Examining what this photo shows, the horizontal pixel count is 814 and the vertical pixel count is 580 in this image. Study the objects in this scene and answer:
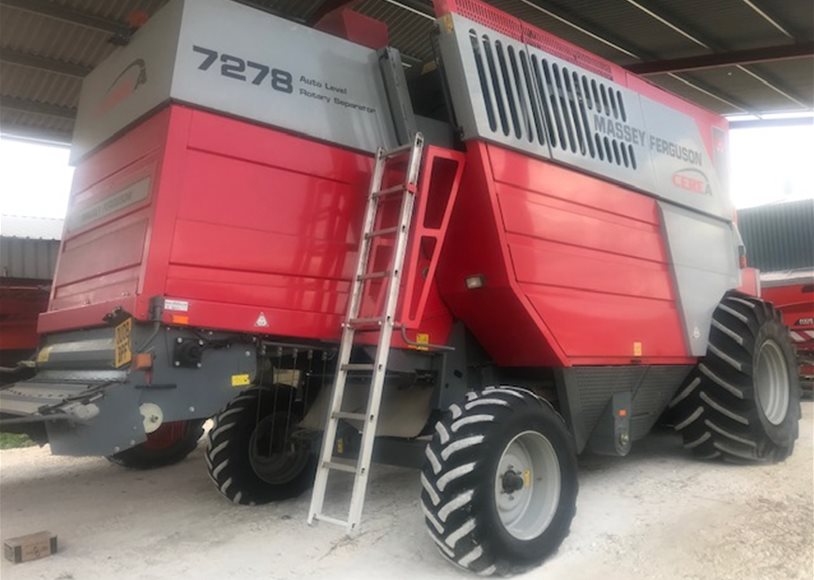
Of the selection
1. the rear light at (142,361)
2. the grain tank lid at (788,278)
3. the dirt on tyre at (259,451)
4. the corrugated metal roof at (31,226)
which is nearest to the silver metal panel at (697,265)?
the dirt on tyre at (259,451)

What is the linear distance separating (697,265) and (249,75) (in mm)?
4067

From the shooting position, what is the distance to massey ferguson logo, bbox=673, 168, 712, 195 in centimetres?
586

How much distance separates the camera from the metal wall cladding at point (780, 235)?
15109mm

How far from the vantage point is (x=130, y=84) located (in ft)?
13.3

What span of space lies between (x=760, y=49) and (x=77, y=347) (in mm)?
9812

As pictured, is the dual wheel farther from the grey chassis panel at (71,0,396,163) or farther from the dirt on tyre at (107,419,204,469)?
the grey chassis panel at (71,0,396,163)

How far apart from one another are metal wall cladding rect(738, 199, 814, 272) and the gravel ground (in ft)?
35.3

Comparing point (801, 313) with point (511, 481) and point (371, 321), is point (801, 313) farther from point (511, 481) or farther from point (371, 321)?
point (371, 321)

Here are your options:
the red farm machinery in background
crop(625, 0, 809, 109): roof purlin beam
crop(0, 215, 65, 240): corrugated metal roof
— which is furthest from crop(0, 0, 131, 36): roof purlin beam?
the red farm machinery in background

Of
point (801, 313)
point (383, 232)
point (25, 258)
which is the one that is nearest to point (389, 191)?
point (383, 232)

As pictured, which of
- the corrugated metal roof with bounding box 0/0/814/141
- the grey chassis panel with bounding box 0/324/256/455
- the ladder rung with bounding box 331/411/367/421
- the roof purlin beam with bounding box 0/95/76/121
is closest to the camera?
the grey chassis panel with bounding box 0/324/256/455

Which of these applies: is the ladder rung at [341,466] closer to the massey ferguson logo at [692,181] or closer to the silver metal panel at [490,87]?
the silver metal panel at [490,87]

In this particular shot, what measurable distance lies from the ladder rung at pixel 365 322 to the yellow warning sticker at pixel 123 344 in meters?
1.18

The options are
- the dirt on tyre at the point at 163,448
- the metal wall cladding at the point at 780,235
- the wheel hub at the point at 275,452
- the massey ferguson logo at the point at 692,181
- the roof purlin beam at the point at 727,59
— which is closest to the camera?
the wheel hub at the point at 275,452
